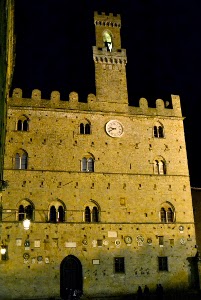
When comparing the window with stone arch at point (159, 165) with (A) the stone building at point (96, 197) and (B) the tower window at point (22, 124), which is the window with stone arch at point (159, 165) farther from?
(B) the tower window at point (22, 124)

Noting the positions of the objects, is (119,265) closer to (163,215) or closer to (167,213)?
(163,215)

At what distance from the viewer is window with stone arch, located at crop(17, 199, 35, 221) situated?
24.8 meters

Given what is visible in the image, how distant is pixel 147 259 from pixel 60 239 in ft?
19.0

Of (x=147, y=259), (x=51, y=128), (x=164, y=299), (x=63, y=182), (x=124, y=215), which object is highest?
(x=51, y=128)

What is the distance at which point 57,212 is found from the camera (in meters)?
25.4

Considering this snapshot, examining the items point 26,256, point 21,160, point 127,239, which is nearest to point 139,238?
point 127,239

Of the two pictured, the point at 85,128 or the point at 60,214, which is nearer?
the point at 60,214

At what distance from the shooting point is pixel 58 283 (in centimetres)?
2394

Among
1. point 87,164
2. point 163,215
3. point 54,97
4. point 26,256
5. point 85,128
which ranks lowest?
point 26,256

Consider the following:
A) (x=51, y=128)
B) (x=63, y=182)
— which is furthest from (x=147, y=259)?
(x=51, y=128)

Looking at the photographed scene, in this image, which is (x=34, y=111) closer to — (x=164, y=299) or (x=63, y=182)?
(x=63, y=182)

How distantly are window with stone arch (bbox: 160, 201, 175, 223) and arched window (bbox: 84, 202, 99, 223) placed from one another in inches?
178

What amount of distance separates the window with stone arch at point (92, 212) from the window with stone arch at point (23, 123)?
6.60m

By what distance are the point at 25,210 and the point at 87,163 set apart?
515 cm
